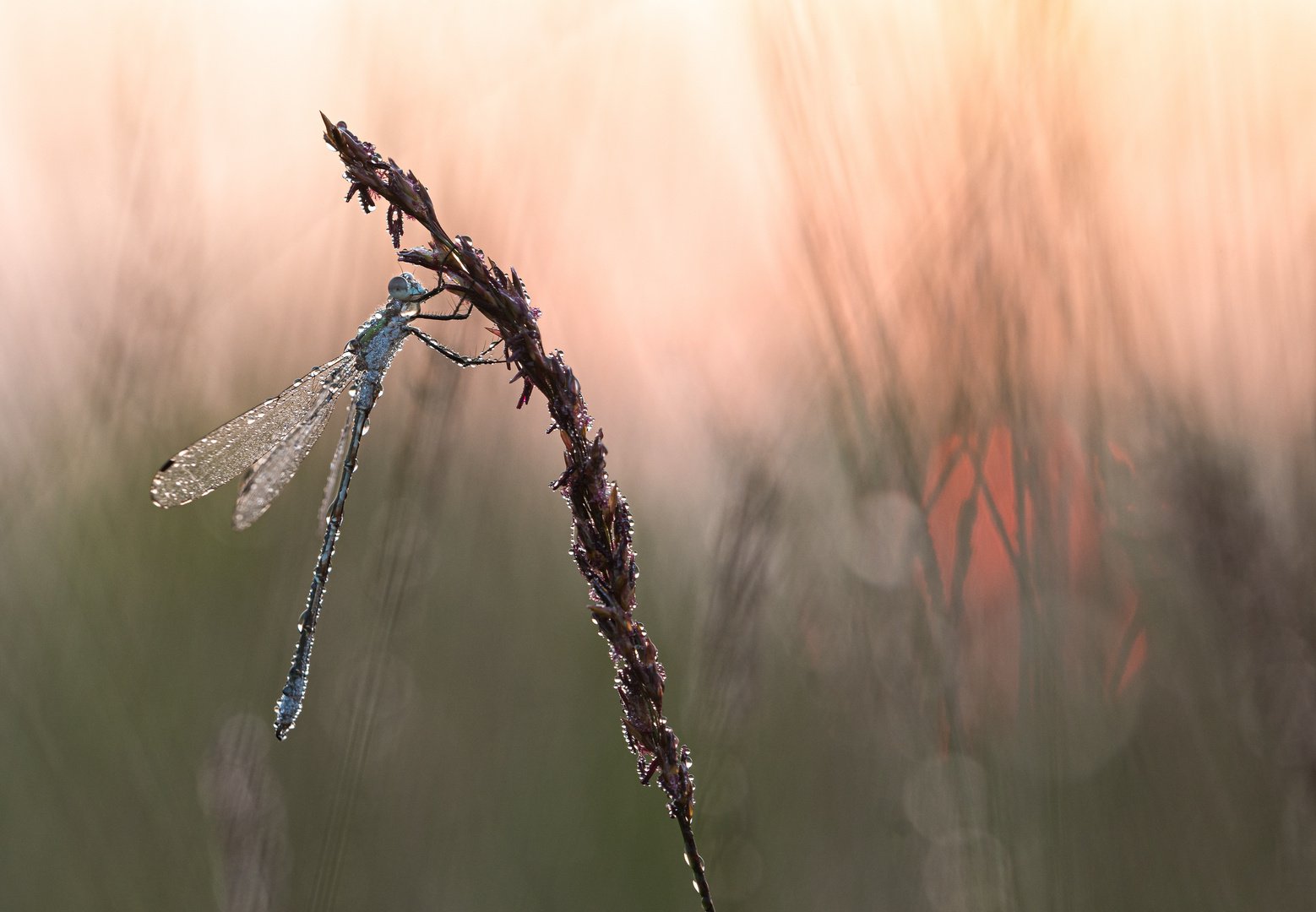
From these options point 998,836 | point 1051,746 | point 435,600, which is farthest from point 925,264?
point 435,600

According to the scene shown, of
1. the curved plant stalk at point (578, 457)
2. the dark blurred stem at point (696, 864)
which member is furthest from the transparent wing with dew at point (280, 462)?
the dark blurred stem at point (696, 864)

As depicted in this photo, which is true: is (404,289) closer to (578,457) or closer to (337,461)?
(337,461)

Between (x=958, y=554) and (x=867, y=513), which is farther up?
(x=867, y=513)

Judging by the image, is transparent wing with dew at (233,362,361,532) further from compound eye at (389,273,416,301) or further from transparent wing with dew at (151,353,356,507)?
compound eye at (389,273,416,301)

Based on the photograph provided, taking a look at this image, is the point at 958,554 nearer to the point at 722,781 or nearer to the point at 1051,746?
the point at 1051,746

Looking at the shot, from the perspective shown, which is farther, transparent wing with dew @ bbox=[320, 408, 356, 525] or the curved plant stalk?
transparent wing with dew @ bbox=[320, 408, 356, 525]

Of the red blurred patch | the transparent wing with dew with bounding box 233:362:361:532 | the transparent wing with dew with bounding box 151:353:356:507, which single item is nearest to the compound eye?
the transparent wing with dew with bounding box 151:353:356:507

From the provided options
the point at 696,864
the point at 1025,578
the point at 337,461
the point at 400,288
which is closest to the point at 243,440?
the point at 337,461

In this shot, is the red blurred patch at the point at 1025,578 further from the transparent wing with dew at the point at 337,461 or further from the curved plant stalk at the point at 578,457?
the transparent wing with dew at the point at 337,461
